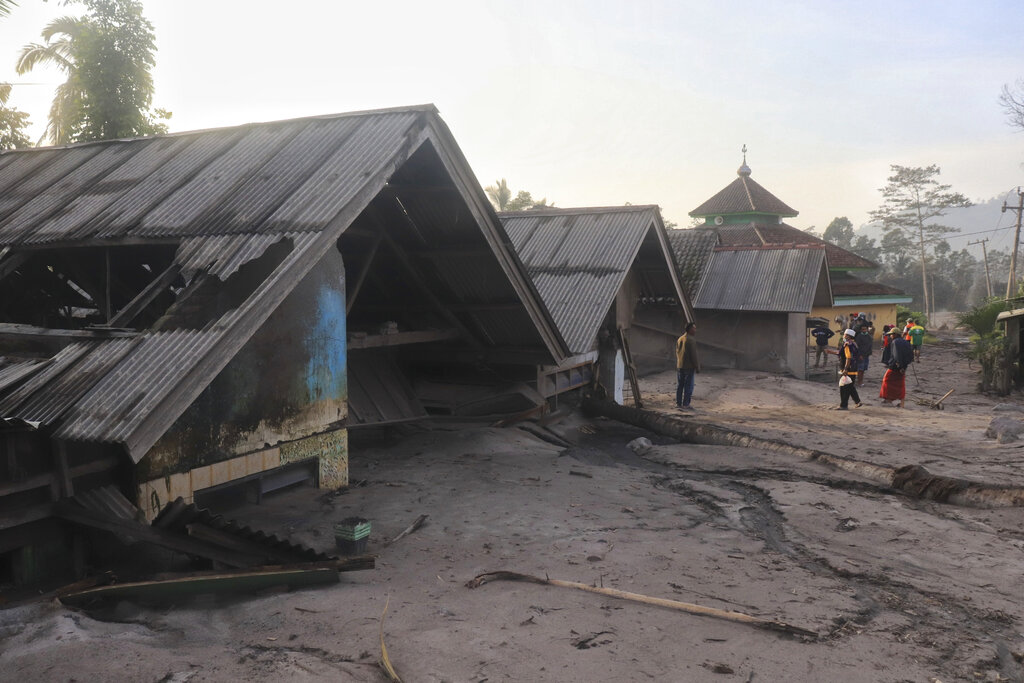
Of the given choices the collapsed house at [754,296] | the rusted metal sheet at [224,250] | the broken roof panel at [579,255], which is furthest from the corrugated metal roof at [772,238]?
the rusted metal sheet at [224,250]

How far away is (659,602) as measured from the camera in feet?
15.3

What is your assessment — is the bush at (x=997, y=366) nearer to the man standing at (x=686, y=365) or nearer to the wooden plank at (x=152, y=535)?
the man standing at (x=686, y=365)

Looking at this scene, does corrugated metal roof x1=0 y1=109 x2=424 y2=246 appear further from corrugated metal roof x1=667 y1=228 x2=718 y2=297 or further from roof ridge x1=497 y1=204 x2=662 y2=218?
corrugated metal roof x1=667 y1=228 x2=718 y2=297

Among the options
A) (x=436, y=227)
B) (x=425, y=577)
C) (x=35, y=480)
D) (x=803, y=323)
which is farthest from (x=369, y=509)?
(x=803, y=323)

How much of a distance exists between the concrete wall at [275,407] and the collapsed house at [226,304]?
0.02m

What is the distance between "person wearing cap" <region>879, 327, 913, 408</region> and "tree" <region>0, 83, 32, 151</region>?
77.5ft

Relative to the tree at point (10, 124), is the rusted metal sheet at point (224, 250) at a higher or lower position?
lower

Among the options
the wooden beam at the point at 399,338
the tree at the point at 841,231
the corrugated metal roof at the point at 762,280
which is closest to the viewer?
the wooden beam at the point at 399,338

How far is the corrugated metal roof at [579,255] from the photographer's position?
1307cm

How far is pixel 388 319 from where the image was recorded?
432 inches

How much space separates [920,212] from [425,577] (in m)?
71.1

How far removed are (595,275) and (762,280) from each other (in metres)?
12.8

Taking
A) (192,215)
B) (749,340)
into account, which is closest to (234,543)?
(192,215)

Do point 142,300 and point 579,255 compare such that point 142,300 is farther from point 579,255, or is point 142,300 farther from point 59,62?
point 59,62
